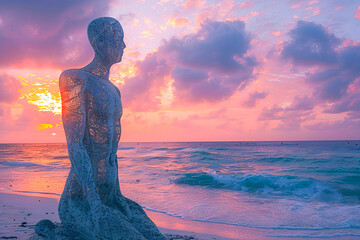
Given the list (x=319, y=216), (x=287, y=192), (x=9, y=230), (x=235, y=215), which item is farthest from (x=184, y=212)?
(x=287, y=192)

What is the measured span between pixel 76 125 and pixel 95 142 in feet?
0.89

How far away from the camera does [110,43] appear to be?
2775mm

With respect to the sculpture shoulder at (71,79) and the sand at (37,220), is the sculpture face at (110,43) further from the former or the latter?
the sand at (37,220)

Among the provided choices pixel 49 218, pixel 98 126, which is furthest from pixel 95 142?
pixel 49 218

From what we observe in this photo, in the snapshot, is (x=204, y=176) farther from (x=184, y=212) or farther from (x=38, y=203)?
(x=38, y=203)

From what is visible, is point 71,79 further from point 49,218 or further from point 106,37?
point 49,218

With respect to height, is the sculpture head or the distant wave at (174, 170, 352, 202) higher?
the sculpture head

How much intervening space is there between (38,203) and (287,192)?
10.3m

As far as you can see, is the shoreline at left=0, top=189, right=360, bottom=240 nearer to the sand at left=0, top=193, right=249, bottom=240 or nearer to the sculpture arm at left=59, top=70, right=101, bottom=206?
the sand at left=0, top=193, right=249, bottom=240

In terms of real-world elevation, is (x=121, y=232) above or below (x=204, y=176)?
above

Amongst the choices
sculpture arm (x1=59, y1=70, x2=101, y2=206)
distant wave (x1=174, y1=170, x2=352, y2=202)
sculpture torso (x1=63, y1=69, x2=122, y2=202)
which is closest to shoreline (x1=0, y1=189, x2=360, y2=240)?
sculpture torso (x1=63, y1=69, x2=122, y2=202)

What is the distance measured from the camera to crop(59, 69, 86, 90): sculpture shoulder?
260 cm

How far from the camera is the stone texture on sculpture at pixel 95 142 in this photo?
2.44 m

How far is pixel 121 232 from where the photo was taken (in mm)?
2277
